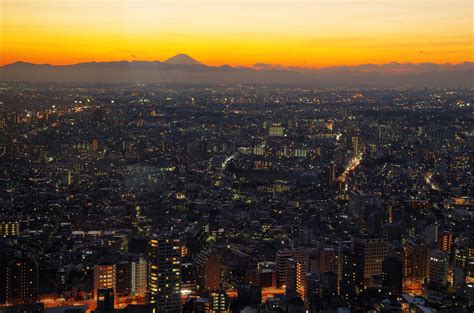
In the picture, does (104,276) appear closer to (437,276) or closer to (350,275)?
(350,275)

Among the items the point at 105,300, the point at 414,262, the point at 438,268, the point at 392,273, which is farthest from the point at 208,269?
the point at 438,268

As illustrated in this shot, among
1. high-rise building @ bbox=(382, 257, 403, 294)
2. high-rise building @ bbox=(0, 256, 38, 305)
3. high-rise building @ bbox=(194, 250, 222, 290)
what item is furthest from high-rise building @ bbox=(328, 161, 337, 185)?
high-rise building @ bbox=(0, 256, 38, 305)

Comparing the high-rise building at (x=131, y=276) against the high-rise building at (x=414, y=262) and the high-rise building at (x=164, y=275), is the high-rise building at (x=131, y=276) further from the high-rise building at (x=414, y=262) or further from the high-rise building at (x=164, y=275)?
the high-rise building at (x=414, y=262)

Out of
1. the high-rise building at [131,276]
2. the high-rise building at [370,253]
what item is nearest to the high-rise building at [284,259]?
the high-rise building at [370,253]

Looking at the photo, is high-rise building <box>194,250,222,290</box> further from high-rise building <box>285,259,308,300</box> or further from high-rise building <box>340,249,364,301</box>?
high-rise building <box>340,249,364,301</box>

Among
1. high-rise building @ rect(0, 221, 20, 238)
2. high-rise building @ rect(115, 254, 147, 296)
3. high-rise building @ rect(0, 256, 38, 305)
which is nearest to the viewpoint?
high-rise building @ rect(0, 256, 38, 305)

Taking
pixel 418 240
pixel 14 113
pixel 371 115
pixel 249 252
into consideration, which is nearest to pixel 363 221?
pixel 418 240
